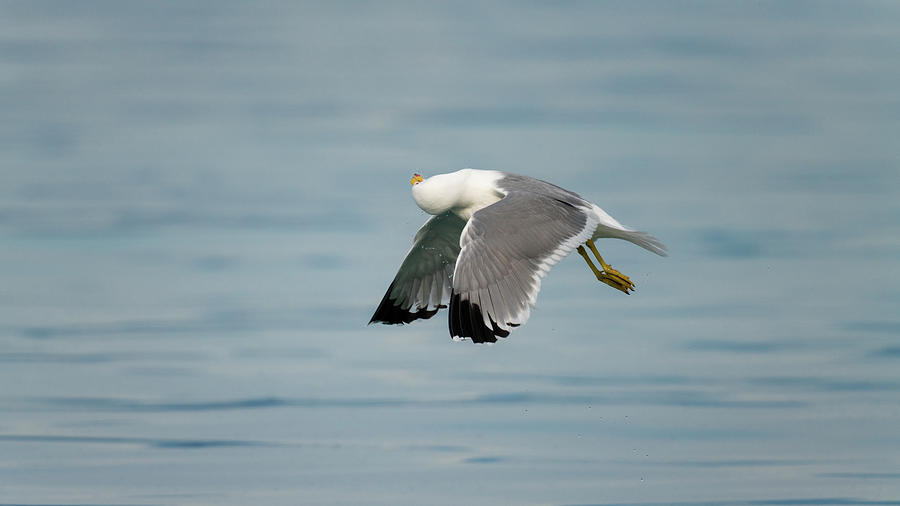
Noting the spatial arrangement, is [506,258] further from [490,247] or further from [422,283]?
[422,283]

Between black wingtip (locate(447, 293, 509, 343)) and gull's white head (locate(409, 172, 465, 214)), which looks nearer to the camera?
black wingtip (locate(447, 293, 509, 343))

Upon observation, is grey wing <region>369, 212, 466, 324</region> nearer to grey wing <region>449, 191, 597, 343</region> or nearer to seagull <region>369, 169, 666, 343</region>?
seagull <region>369, 169, 666, 343</region>

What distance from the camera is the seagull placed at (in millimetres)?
8688

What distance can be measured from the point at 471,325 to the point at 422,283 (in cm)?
183

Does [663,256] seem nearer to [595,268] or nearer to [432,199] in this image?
[595,268]

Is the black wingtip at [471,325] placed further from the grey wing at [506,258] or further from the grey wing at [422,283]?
the grey wing at [422,283]

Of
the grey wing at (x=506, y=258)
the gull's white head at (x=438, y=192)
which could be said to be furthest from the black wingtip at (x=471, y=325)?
the gull's white head at (x=438, y=192)

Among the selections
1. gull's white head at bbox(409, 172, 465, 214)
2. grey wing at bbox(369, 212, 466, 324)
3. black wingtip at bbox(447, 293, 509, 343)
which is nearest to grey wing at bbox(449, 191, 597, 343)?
black wingtip at bbox(447, 293, 509, 343)

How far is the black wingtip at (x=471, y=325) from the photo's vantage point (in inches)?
338

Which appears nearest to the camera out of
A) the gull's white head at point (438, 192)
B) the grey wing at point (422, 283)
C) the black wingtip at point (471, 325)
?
the black wingtip at point (471, 325)

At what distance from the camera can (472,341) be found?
8602 millimetres

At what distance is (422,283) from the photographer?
10.4 m

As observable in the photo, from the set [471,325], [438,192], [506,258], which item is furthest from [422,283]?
[471,325]

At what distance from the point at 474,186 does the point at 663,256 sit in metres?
1.38
